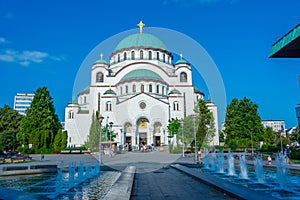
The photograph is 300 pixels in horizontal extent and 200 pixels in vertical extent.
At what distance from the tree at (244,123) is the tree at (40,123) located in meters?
28.5

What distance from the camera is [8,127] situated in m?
45.0

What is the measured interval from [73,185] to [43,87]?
36733 mm

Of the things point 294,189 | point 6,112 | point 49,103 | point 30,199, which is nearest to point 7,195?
point 30,199

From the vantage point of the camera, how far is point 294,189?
7387mm

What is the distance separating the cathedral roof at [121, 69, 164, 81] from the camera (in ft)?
154

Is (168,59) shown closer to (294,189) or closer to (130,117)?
(130,117)

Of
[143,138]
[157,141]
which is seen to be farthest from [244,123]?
[143,138]

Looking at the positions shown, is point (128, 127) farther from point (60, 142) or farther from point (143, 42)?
point (143, 42)

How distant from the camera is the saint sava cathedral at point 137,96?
43125 millimetres

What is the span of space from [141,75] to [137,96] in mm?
5599

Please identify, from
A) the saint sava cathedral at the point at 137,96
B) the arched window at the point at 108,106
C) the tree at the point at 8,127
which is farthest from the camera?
the arched window at the point at 108,106

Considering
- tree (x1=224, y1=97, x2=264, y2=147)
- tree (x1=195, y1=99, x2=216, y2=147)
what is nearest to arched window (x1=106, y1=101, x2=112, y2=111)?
tree (x1=195, y1=99, x2=216, y2=147)

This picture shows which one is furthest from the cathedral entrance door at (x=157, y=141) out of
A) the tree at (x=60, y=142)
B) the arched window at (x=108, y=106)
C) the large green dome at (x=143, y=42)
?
the large green dome at (x=143, y=42)

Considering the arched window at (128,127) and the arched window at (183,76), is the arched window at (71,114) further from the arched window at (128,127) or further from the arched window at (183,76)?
the arched window at (183,76)
